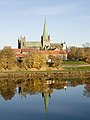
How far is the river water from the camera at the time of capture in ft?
116

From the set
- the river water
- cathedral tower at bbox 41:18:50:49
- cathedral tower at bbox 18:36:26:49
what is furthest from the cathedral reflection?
cathedral tower at bbox 18:36:26:49

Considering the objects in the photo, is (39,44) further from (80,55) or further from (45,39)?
(80,55)

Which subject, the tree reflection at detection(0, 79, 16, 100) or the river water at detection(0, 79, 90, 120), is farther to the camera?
the tree reflection at detection(0, 79, 16, 100)

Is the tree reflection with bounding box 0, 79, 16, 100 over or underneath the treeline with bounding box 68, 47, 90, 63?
over

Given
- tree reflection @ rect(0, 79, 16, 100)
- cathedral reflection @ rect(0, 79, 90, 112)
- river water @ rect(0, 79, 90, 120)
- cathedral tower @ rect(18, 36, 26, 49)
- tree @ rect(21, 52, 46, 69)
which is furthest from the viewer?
cathedral tower @ rect(18, 36, 26, 49)

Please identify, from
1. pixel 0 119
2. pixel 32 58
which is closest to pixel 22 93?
pixel 0 119

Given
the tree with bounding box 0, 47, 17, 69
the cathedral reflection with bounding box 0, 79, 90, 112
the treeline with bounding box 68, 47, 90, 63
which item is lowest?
the treeline with bounding box 68, 47, 90, 63

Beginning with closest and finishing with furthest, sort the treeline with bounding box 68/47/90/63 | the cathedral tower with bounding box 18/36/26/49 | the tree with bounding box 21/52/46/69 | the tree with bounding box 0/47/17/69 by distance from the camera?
the tree with bounding box 0/47/17/69 → the tree with bounding box 21/52/46/69 → the treeline with bounding box 68/47/90/63 → the cathedral tower with bounding box 18/36/26/49

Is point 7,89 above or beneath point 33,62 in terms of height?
beneath

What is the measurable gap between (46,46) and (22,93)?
12075 centimetres

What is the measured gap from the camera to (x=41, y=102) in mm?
44969

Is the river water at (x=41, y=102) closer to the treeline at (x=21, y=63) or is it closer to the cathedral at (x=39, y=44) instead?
the treeline at (x=21, y=63)

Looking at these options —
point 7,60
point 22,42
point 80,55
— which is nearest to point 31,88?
point 7,60

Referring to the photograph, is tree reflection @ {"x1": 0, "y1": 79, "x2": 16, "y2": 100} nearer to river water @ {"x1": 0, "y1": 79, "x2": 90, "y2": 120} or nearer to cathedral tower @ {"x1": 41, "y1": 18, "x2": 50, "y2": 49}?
river water @ {"x1": 0, "y1": 79, "x2": 90, "y2": 120}
